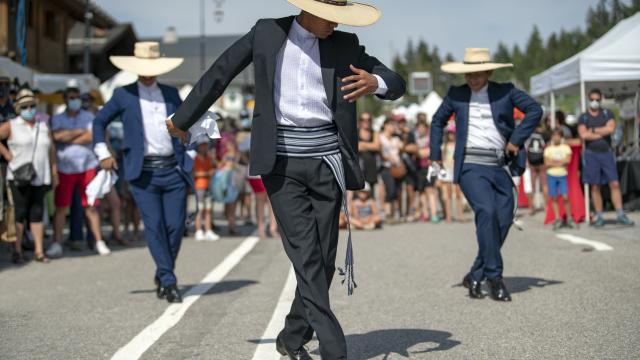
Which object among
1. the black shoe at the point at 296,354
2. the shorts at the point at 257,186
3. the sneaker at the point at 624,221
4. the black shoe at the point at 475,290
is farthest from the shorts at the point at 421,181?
the black shoe at the point at 296,354

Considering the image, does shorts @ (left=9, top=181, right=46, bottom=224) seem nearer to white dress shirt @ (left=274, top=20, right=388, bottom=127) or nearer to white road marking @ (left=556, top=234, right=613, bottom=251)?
white road marking @ (left=556, top=234, right=613, bottom=251)

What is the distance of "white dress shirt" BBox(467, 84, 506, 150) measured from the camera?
320 inches

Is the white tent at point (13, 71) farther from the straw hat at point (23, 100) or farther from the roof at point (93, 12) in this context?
the roof at point (93, 12)

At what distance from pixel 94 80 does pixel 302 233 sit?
15369 millimetres

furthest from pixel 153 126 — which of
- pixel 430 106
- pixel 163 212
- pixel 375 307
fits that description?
pixel 430 106

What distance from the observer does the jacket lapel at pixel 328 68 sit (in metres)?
5.03

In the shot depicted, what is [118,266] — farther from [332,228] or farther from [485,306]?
[332,228]

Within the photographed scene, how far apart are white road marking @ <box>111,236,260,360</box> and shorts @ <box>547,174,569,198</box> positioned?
6.02 m

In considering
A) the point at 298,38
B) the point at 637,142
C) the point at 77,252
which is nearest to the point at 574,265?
the point at 298,38

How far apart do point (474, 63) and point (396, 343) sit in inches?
129

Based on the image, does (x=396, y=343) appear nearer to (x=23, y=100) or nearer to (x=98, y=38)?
(x=23, y=100)

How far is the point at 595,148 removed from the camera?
15.0m

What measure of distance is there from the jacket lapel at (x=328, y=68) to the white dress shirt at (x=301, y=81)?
26 millimetres

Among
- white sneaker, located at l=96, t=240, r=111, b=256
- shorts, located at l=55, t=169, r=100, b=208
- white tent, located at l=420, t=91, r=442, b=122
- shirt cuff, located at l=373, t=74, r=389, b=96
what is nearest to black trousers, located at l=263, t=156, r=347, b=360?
shirt cuff, located at l=373, t=74, r=389, b=96
